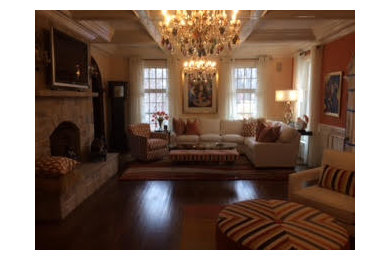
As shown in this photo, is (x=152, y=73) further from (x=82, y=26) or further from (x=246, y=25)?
(x=246, y=25)

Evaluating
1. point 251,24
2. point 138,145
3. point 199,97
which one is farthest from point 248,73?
point 138,145

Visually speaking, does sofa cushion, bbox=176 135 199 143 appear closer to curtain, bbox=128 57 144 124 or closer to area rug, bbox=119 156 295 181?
area rug, bbox=119 156 295 181

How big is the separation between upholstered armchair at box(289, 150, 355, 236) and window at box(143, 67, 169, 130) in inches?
201

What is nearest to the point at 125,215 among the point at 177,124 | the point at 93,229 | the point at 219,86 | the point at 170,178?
the point at 93,229

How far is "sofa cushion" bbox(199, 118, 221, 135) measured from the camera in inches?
283

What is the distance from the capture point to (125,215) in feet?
10.7

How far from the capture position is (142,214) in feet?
10.8

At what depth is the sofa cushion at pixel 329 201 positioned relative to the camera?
254 centimetres

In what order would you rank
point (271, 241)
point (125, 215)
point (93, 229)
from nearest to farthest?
point (271, 241) → point (93, 229) → point (125, 215)

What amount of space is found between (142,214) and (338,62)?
4.24m

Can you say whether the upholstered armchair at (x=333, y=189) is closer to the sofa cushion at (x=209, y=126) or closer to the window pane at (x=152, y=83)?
the sofa cushion at (x=209, y=126)

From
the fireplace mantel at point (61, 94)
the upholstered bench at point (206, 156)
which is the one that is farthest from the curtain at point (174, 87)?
the fireplace mantel at point (61, 94)

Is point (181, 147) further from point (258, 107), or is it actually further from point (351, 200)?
point (351, 200)
